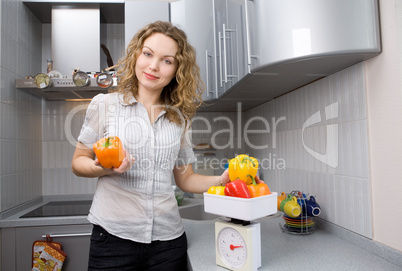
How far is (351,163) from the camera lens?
1.04 m

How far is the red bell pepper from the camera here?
0.78m

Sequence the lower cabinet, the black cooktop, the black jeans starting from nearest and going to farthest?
1. the black jeans
2. the lower cabinet
3. the black cooktop

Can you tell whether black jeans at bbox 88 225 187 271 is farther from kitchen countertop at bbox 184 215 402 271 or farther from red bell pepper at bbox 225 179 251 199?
red bell pepper at bbox 225 179 251 199

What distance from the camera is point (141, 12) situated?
2.01 meters

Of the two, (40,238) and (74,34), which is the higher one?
(74,34)

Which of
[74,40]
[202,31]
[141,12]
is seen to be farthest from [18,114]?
[202,31]

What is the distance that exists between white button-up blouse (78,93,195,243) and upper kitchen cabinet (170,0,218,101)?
711 mm

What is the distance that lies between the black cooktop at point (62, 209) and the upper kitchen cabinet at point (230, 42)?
111 cm

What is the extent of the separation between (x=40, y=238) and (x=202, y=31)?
4.95 feet

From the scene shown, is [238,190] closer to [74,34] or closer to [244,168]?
[244,168]

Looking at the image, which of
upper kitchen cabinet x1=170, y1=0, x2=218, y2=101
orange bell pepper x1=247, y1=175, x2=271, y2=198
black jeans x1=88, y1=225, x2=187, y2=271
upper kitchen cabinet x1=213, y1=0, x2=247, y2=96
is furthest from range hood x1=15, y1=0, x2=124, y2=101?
orange bell pepper x1=247, y1=175, x2=271, y2=198

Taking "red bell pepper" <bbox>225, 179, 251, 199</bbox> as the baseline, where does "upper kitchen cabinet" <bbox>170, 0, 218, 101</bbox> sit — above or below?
above

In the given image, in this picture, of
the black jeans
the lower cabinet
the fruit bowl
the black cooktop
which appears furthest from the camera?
A: the black cooktop

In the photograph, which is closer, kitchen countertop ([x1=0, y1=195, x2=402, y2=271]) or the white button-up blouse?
kitchen countertop ([x1=0, y1=195, x2=402, y2=271])
